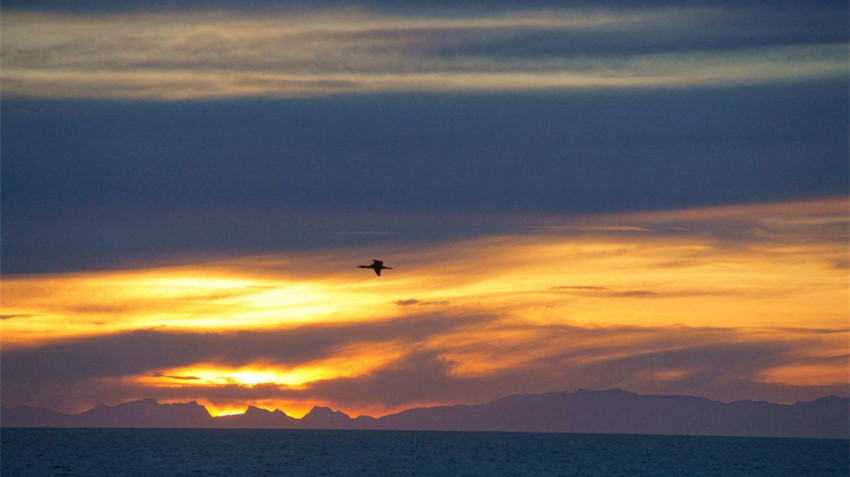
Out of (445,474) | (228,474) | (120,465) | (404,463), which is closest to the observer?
(228,474)

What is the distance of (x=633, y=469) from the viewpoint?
179625 mm

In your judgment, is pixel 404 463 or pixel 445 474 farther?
pixel 404 463

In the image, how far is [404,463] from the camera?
616 feet

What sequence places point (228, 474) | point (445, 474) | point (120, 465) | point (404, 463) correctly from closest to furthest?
point (228, 474) < point (445, 474) < point (120, 465) < point (404, 463)

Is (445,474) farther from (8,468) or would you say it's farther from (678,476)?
(8,468)

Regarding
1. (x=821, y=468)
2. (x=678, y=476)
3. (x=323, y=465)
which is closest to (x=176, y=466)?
(x=323, y=465)

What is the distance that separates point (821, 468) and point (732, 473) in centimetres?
3175

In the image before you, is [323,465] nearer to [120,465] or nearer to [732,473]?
[120,465]

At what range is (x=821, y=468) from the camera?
655 feet

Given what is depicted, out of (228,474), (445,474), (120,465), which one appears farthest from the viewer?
(120,465)

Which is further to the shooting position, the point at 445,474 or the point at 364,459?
the point at 364,459

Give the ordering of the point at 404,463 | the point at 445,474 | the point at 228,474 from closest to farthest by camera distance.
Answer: the point at 228,474
the point at 445,474
the point at 404,463

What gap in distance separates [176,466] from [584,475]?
5975 centimetres


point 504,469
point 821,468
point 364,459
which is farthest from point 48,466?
point 821,468
